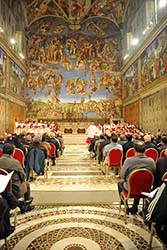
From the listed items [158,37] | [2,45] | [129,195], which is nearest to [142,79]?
[158,37]

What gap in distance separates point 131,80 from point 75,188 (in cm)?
1956

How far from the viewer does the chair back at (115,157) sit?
8477mm

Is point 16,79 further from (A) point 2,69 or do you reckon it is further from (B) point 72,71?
(B) point 72,71

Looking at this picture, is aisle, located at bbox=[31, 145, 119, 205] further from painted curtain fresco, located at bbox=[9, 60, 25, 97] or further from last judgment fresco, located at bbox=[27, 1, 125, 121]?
last judgment fresco, located at bbox=[27, 1, 125, 121]

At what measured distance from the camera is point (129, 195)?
4.79 metres

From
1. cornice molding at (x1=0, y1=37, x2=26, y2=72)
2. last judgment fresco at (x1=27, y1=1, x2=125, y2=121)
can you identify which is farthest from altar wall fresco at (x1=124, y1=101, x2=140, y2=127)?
cornice molding at (x1=0, y1=37, x2=26, y2=72)

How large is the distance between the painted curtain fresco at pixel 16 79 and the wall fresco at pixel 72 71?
5.81 feet

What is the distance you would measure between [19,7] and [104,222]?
2678 cm

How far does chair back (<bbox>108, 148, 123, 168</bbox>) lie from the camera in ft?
27.8

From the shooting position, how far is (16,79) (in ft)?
83.3

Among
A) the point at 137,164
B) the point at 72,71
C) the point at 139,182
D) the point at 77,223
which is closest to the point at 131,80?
the point at 72,71

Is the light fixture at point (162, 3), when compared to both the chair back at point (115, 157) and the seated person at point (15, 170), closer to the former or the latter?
the chair back at point (115, 157)

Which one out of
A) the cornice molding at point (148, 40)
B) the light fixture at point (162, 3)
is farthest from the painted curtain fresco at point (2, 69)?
the light fixture at point (162, 3)

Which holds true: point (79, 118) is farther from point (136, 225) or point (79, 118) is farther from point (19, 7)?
point (136, 225)
